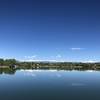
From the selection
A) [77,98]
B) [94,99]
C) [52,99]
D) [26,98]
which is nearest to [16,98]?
[26,98]

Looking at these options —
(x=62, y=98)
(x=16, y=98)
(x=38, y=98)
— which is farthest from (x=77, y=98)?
(x=16, y=98)

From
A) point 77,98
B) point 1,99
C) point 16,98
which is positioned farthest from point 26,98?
point 77,98

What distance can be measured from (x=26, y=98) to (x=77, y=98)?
33.2ft

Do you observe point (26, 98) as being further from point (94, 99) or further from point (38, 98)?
point (94, 99)

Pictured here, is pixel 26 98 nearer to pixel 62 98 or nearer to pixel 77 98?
pixel 62 98

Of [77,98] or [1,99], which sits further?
[77,98]

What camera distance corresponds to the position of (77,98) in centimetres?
4688

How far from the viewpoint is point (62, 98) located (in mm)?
46969

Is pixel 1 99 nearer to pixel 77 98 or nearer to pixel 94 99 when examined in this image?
pixel 77 98

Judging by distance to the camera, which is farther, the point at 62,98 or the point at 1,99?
the point at 62,98

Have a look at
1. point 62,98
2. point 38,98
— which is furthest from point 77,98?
point 38,98

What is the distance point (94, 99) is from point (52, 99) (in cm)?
825

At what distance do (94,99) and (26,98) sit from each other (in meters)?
13.2

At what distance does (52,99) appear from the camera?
45.5 metres
